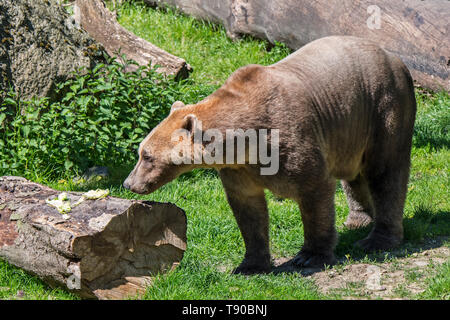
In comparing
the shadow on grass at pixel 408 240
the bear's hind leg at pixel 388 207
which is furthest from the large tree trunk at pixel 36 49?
the bear's hind leg at pixel 388 207

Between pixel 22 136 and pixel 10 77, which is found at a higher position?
pixel 10 77

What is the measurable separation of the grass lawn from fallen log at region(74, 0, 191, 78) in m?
0.51

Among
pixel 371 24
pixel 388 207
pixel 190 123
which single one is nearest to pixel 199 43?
pixel 371 24

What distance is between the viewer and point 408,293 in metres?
5.49

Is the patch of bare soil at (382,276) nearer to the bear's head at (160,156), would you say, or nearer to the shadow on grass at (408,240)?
the shadow on grass at (408,240)

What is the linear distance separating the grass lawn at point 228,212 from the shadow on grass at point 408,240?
11 millimetres

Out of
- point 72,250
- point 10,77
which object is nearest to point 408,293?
point 72,250

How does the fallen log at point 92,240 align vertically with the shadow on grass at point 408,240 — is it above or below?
above

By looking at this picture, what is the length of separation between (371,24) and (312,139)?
4755mm

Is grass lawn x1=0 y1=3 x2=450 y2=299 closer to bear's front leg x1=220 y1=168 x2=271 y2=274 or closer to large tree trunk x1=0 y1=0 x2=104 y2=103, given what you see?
bear's front leg x1=220 y1=168 x2=271 y2=274

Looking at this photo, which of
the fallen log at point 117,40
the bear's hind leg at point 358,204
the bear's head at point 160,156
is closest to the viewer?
the bear's head at point 160,156

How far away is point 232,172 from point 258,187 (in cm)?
28

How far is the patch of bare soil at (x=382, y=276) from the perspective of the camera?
559 centimetres

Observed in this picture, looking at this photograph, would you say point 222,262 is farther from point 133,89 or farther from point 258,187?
point 133,89
